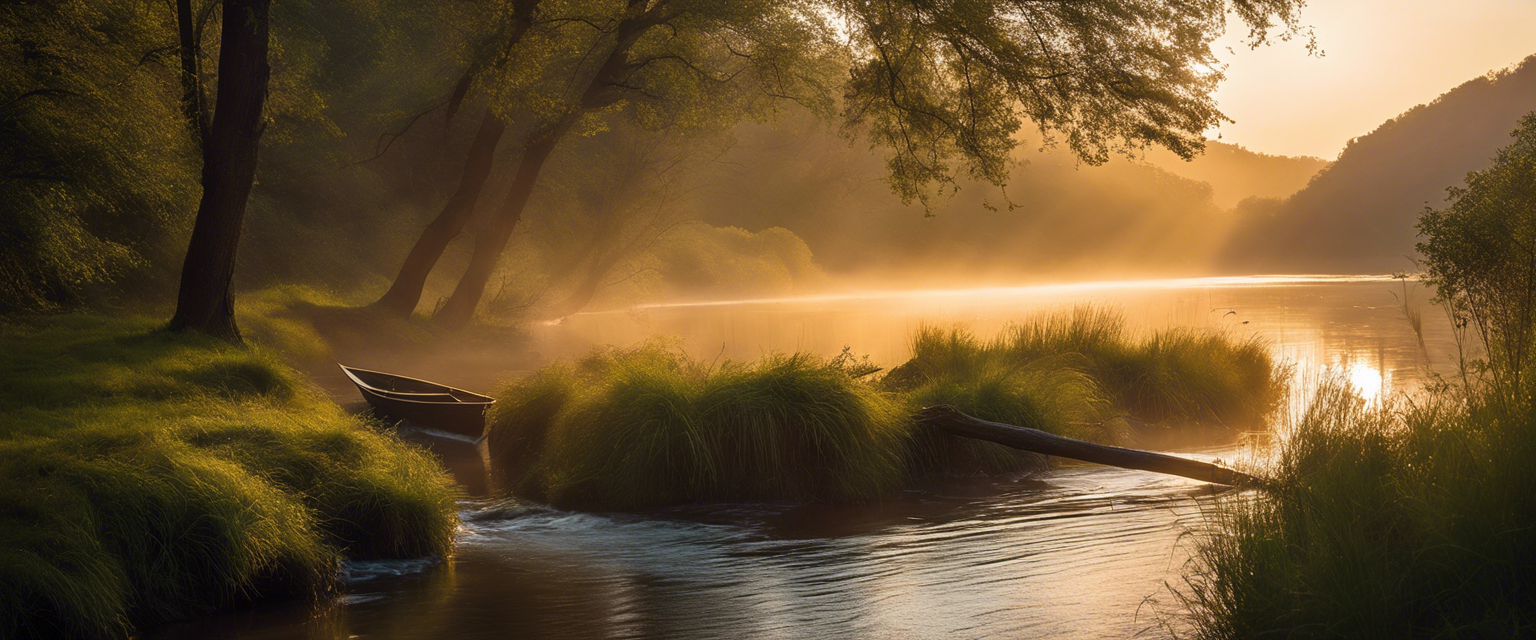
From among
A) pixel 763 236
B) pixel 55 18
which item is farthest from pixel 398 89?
pixel 763 236

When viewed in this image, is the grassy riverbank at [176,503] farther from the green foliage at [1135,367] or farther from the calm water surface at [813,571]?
the green foliage at [1135,367]

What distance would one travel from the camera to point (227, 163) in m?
14.7

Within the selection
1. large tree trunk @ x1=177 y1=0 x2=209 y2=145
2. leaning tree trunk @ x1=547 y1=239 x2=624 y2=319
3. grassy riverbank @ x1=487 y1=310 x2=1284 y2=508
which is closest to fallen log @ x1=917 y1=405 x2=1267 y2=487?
grassy riverbank @ x1=487 y1=310 x2=1284 y2=508

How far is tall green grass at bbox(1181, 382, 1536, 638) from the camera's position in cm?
437

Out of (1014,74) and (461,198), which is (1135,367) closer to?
(1014,74)

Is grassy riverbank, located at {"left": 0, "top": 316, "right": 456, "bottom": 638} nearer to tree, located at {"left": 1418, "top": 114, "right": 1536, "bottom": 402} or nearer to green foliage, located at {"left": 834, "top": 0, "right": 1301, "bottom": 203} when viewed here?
green foliage, located at {"left": 834, "top": 0, "right": 1301, "bottom": 203}

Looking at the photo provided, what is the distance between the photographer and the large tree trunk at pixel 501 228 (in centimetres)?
2377

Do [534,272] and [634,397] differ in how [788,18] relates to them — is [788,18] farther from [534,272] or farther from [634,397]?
[534,272]

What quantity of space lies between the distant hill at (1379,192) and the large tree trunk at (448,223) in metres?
80.1

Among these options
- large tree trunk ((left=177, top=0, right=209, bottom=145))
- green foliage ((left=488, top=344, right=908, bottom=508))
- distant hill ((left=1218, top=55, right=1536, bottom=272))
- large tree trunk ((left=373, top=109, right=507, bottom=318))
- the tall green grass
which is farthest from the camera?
distant hill ((left=1218, top=55, right=1536, bottom=272))

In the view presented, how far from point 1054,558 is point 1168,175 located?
12176 centimetres

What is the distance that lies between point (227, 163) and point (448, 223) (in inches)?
375

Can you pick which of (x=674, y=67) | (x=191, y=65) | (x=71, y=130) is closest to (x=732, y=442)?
(x=71, y=130)

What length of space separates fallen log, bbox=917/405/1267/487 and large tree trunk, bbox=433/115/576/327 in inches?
549
